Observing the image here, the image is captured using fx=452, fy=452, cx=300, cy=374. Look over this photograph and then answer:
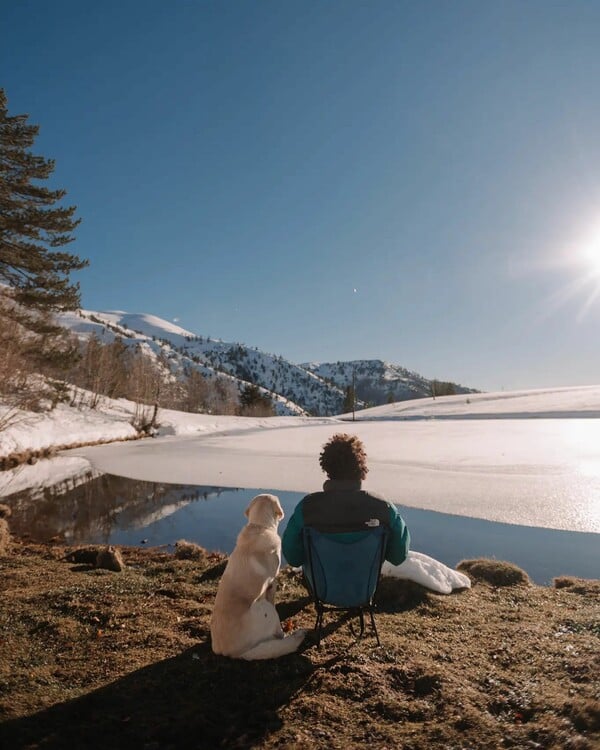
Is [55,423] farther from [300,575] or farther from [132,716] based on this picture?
[132,716]

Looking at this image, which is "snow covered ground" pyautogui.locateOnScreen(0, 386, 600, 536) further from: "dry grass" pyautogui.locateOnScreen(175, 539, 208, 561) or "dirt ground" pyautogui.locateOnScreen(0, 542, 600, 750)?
"dirt ground" pyautogui.locateOnScreen(0, 542, 600, 750)

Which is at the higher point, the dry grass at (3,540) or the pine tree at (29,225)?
the pine tree at (29,225)

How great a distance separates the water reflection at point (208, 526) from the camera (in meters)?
8.74

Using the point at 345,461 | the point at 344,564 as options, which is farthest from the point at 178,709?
the point at 345,461

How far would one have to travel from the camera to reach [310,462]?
20.8m

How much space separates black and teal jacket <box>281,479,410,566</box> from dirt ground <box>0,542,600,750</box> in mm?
917

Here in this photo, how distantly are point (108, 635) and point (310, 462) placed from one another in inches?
661

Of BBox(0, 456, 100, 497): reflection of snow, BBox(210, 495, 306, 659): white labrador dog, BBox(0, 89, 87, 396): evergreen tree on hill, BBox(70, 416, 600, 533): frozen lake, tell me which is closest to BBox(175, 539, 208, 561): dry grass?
BBox(210, 495, 306, 659): white labrador dog

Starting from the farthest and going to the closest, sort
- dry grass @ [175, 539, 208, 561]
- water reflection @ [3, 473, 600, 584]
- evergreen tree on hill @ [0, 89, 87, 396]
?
1. evergreen tree on hill @ [0, 89, 87, 396]
2. water reflection @ [3, 473, 600, 584]
3. dry grass @ [175, 539, 208, 561]

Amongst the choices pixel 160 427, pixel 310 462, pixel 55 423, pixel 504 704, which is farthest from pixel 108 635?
pixel 160 427

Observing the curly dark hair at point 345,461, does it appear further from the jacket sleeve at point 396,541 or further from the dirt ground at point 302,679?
the dirt ground at point 302,679

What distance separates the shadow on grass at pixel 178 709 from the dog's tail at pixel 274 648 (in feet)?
0.26

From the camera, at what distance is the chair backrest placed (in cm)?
365

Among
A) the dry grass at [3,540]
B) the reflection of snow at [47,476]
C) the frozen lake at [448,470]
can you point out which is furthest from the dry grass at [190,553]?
the reflection of snow at [47,476]
